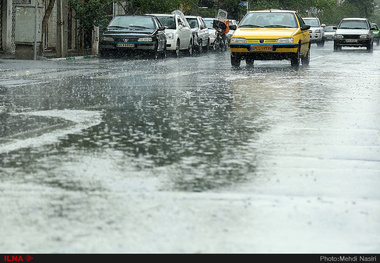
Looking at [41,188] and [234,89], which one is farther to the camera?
[234,89]

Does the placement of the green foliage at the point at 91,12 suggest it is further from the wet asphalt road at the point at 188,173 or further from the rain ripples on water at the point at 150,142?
the wet asphalt road at the point at 188,173

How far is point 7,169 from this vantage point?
7.07 m

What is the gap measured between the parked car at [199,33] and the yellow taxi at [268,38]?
13.4 metres

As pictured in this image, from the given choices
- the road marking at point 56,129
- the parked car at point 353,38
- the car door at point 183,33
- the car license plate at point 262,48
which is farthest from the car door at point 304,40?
the parked car at point 353,38

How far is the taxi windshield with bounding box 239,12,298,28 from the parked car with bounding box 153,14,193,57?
8760 mm

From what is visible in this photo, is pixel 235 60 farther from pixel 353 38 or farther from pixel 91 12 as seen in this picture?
pixel 353 38

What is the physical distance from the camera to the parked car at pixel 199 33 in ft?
134

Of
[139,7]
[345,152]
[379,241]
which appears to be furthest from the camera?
[139,7]

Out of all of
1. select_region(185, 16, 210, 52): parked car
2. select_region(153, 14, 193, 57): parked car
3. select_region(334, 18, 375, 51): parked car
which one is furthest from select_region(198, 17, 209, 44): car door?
select_region(334, 18, 375, 51): parked car

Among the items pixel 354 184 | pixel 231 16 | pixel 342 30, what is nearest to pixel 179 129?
pixel 354 184

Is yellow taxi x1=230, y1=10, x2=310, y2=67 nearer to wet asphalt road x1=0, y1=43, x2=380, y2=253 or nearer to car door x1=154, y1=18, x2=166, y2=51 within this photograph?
car door x1=154, y1=18, x2=166, y2=51

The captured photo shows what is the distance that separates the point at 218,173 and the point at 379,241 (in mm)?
2278
